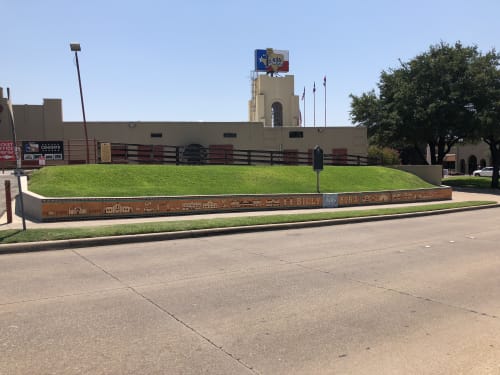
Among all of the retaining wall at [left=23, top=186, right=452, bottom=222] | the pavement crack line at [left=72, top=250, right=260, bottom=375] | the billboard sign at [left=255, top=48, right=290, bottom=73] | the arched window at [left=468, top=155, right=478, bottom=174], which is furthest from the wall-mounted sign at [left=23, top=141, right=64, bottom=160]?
the arched window at [left=468, top=155, right=478, bottom=174]

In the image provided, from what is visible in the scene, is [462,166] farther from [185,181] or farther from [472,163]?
[185,181]

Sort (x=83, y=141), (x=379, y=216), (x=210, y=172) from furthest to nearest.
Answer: (x=83, y=141) < (x=210, y=172) < (x=379, y=216)

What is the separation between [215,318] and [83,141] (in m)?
34.3

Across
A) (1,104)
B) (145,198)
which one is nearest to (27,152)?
(1,104)

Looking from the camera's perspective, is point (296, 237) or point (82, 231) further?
point (296, 237)

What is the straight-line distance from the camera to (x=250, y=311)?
5.63m

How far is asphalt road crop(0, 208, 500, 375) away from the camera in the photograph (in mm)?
4195

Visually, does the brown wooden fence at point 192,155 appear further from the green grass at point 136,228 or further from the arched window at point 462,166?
the arched window at point 462,166

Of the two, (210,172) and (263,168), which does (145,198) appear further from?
(263,168)

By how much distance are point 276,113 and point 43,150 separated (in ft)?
111

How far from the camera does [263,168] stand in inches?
1003

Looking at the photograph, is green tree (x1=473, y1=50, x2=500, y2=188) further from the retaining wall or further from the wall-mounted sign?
the wall-mounted sign

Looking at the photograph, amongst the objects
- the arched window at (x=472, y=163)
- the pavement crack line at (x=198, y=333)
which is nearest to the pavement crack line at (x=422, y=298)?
the pavement crack line at (x=198, y=333)

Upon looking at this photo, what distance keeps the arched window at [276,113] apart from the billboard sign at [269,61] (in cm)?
634
